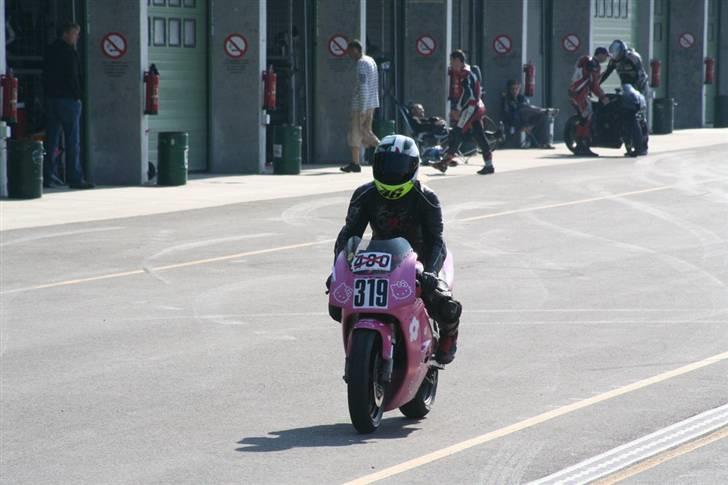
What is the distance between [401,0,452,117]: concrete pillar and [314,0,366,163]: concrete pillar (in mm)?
3090

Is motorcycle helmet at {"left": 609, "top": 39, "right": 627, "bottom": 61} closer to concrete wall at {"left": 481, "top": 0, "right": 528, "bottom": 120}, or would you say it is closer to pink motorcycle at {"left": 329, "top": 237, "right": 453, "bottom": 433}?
concrete wall at {"left": 481, "top": 0, "right": 528, "bottom": 120}

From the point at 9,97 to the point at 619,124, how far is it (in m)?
13.5

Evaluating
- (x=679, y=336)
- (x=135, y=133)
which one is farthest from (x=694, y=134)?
(x=679, y=336)

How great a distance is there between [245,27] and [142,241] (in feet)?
34.2

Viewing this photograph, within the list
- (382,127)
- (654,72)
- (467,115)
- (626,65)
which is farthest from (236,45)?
(654,72)

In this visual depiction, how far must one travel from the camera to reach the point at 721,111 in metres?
45.2

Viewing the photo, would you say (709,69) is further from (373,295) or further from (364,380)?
(364,380)

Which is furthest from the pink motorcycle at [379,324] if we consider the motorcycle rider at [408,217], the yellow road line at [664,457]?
the yellow road line at [664,457]

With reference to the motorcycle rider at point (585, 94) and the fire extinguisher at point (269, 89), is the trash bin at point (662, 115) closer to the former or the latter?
the motorcycle rider at point (585, 94)

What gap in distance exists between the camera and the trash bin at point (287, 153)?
2677cm

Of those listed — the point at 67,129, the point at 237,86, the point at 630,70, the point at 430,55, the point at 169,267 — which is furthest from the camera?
the point at 430,55

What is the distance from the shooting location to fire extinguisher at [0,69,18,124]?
70.8 ft

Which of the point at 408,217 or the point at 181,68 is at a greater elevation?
the point at 181,68

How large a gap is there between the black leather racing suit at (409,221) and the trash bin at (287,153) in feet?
58.1
